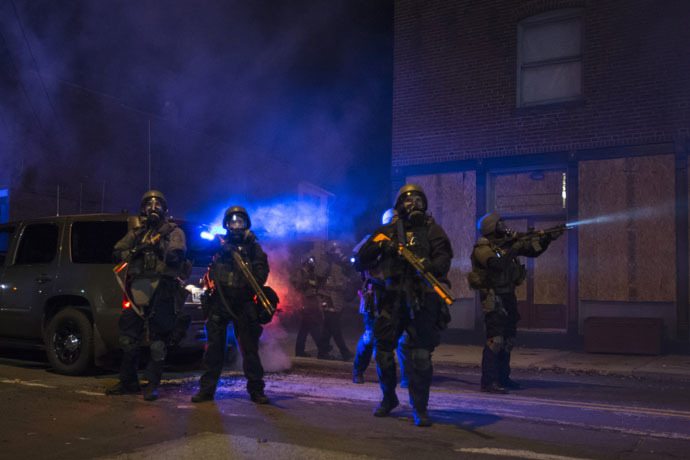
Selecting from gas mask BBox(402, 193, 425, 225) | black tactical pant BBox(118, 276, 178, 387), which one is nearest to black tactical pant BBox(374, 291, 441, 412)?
gas mask BBox(402, 193, 425, 225)

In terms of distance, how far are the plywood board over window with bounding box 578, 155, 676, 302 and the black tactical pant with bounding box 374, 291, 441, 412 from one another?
7.05 meters

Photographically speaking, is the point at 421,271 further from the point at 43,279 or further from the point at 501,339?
the point at 43,279

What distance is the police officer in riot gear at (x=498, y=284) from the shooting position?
23.4 ft

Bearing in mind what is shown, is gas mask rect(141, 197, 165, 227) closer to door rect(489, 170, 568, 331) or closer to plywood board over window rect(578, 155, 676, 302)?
door rect(489, 170, 568, 331)

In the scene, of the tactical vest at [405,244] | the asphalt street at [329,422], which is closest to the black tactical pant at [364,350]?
the asphalt street at [329,422]

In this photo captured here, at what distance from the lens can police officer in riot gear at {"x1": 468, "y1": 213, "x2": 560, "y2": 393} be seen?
7.12 meters

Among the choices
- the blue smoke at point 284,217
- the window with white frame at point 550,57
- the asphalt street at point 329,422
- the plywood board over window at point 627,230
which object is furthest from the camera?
the blue smoke at point 284,217

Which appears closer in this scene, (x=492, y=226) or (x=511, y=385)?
(x=492, y=226)

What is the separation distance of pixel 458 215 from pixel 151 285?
24.6 ft

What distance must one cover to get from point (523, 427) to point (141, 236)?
3.82 metres

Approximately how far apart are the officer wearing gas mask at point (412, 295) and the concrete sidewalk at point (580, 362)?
4.00 metres

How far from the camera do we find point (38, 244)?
8500 mm

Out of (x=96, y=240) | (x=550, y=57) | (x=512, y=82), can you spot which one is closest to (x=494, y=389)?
(x=96, y=240)

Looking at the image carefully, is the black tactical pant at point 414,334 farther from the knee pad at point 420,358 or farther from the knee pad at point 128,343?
the knee pad at point 128,343
